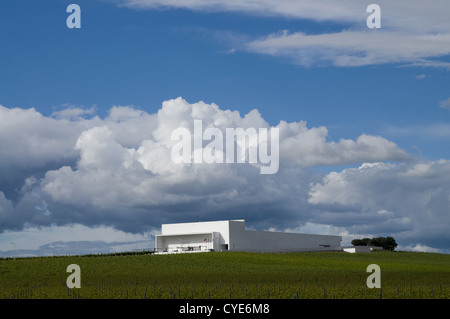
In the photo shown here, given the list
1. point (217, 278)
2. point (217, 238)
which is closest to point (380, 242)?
point (217, 238)

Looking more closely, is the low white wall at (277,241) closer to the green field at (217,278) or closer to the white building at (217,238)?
the white building at (217,238)

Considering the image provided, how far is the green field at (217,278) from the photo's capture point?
132ft

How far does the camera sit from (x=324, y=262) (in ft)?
250

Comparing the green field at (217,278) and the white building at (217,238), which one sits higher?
the white building at (217,238)

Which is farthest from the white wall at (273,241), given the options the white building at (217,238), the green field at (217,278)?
the green field at (217,278)

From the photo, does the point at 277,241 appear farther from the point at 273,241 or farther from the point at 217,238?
the point at 217,238

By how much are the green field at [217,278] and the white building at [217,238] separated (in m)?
7.09

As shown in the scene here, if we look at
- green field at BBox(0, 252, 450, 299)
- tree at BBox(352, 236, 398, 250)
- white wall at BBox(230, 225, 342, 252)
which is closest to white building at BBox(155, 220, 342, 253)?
white wall at BBox(230, 225, 342, 252)

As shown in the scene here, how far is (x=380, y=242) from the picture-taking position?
457 feet
